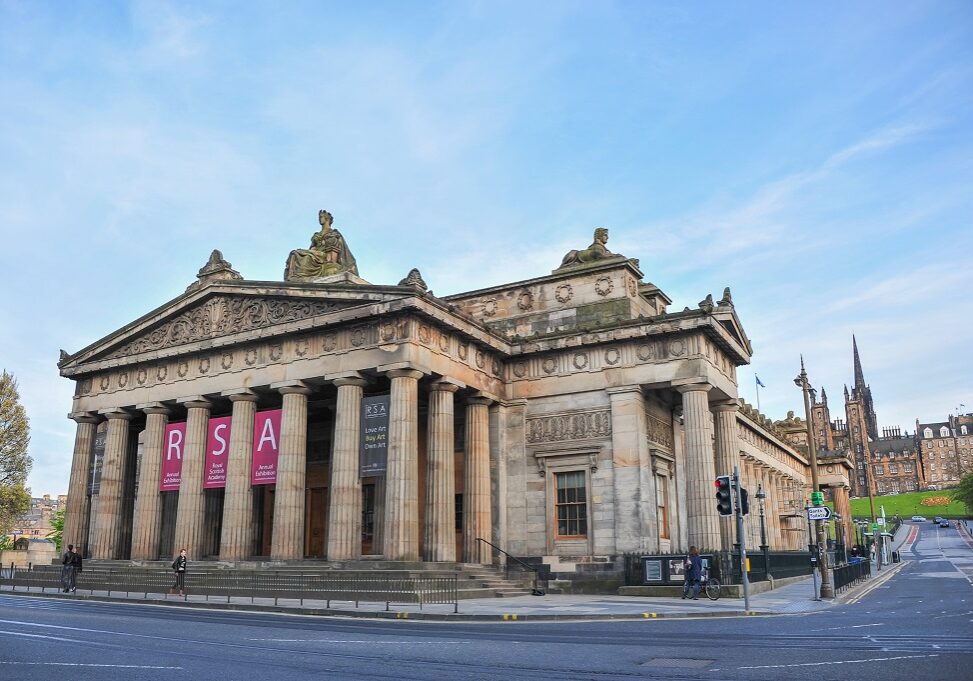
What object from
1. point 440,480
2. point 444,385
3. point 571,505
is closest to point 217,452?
point 440,480

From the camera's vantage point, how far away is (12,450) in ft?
215

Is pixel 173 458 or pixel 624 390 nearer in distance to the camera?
pixel 624 390

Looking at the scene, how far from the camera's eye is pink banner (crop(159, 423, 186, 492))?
3331 cm

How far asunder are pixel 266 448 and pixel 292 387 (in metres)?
2.68

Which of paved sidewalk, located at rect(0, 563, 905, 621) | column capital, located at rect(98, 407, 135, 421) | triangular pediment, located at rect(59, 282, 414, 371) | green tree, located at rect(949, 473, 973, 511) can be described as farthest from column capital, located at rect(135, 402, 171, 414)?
green tree, located at rect(949, 473, 973, 511)

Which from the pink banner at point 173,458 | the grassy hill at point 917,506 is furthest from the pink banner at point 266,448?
the grassy hill at point 917,506

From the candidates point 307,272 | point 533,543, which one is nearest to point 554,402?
point 533,543

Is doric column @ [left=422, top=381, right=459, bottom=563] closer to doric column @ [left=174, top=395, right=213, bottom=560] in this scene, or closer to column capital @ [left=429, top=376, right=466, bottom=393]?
column capital @ [left=429, top=376, right=466, bottom=393]

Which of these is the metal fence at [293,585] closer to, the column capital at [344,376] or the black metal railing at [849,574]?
the column capital at [344,376]

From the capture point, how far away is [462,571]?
90.0ft

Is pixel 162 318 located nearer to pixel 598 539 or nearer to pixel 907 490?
pixel 598 539

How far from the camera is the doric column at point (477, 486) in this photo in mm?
30078

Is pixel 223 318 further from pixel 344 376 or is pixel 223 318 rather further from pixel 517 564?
pixel 517 564

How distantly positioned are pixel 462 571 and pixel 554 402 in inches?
309
